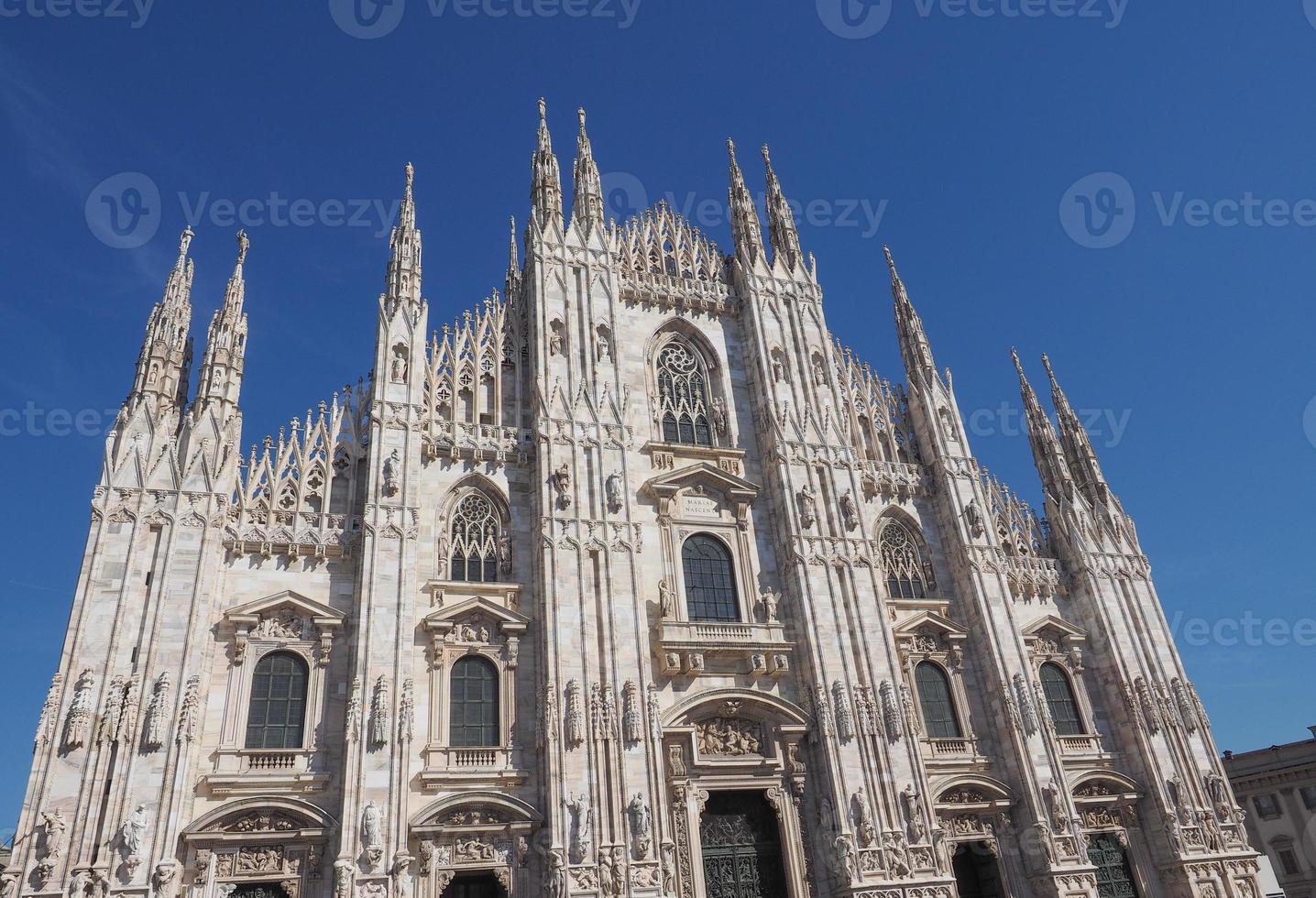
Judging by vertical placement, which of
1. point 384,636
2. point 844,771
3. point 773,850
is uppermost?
point 384,636

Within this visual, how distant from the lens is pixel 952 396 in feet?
107

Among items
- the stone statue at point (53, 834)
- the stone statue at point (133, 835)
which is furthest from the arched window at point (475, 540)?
the stone statue at point (53, 834)

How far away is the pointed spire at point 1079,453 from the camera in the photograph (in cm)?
3247

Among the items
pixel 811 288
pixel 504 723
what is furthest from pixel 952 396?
pixel 504 723

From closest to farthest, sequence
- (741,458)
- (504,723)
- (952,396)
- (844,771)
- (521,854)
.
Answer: (521,854) < (504,723) < (844,771) < (741,458) < (952,396)

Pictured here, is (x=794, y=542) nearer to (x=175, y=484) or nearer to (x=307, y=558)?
(x=307, y=558)

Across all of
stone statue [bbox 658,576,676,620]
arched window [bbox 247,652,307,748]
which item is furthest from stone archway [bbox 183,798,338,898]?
stone statue [bbox 658,576,676,620]

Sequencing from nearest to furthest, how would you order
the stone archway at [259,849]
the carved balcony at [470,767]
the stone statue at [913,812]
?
the stone archway at [259,849]
the carved balcony at [470,767]
the stone statue at [913,812]

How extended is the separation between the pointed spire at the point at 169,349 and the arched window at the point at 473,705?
10402mm

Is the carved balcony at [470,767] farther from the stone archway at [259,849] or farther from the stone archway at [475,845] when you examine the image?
the stone archway at [259,849]

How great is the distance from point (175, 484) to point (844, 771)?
1847cm

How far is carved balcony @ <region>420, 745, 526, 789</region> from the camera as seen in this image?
20.8 m

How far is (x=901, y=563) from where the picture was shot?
29281 mm

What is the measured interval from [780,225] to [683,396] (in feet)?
30.8
